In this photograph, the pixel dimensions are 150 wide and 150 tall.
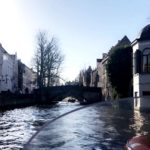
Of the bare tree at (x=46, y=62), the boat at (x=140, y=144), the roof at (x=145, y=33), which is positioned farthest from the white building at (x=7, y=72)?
the boat at (x=140, y=144)

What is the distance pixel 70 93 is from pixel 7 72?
2153cm

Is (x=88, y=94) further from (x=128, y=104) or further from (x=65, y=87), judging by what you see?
(x=128, y=104)

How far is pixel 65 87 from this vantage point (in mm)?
70688

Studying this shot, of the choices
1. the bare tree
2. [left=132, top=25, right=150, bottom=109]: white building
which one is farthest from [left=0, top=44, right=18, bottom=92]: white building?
[left=132, top=25, right=150, bottom=109]: white building

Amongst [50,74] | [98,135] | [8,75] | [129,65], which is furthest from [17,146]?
[8,75]

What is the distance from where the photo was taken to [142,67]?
3456 cm

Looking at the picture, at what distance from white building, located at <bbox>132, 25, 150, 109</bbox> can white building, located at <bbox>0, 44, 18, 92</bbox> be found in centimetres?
4756

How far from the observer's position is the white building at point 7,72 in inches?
3177

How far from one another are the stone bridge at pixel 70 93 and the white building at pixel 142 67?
3443cm

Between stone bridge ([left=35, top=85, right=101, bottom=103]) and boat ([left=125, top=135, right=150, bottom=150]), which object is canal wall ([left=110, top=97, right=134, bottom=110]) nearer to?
boat ([left=125, top=135, right=150, bottom=150])

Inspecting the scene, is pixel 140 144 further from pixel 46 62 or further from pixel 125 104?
pixel 46 62

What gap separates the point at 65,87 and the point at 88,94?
415 centimetres

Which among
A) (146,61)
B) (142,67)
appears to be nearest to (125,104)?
(142,67)

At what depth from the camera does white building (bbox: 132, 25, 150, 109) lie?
112 ft
